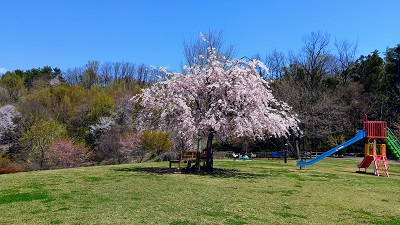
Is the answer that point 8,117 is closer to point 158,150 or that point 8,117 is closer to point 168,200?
point 158,150

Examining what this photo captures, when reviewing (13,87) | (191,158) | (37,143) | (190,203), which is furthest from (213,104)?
(13,87)

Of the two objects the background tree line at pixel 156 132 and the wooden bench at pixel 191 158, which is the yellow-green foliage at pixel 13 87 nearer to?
the background tree line at pixel 156 132

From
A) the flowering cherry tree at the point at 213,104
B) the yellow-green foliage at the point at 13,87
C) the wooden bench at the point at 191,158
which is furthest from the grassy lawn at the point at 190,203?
the yellow-green foliage at the point at 13,87

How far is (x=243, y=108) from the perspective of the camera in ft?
56.1

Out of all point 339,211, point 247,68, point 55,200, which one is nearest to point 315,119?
point 247,68

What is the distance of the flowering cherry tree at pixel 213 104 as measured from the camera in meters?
16.8

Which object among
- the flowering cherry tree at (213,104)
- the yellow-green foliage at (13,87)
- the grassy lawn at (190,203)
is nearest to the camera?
the grassy lawn at (190,203)

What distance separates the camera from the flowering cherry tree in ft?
55.1

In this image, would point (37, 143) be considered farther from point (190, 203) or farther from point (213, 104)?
point (190, 203)

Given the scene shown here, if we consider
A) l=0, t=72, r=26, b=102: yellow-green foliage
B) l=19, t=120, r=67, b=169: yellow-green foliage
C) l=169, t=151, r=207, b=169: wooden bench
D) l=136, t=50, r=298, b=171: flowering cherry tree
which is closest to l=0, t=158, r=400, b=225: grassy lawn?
l=136, t=50, r=298, b=171: flowering cherry tree

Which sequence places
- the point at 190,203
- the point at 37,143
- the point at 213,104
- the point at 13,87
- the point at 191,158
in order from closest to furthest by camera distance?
1. the point at 190,203
2. the point at 213,104
3. the point at 191,158
4. the point at 37,143
5. the point at 13,87

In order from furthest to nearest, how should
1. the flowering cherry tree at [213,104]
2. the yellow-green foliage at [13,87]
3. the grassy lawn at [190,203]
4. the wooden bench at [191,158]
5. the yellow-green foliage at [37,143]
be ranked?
the yellow-green foliage at [13,87] < the yellow-green foliage at [37,143] < the wooden bench at [191,158] < the flowering cherry tree at [213,104] < the grassy lawn at [190,203]

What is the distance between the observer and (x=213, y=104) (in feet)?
55.4

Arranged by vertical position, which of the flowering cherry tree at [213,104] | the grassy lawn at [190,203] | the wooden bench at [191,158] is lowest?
the grassy lawn at [190,203]
